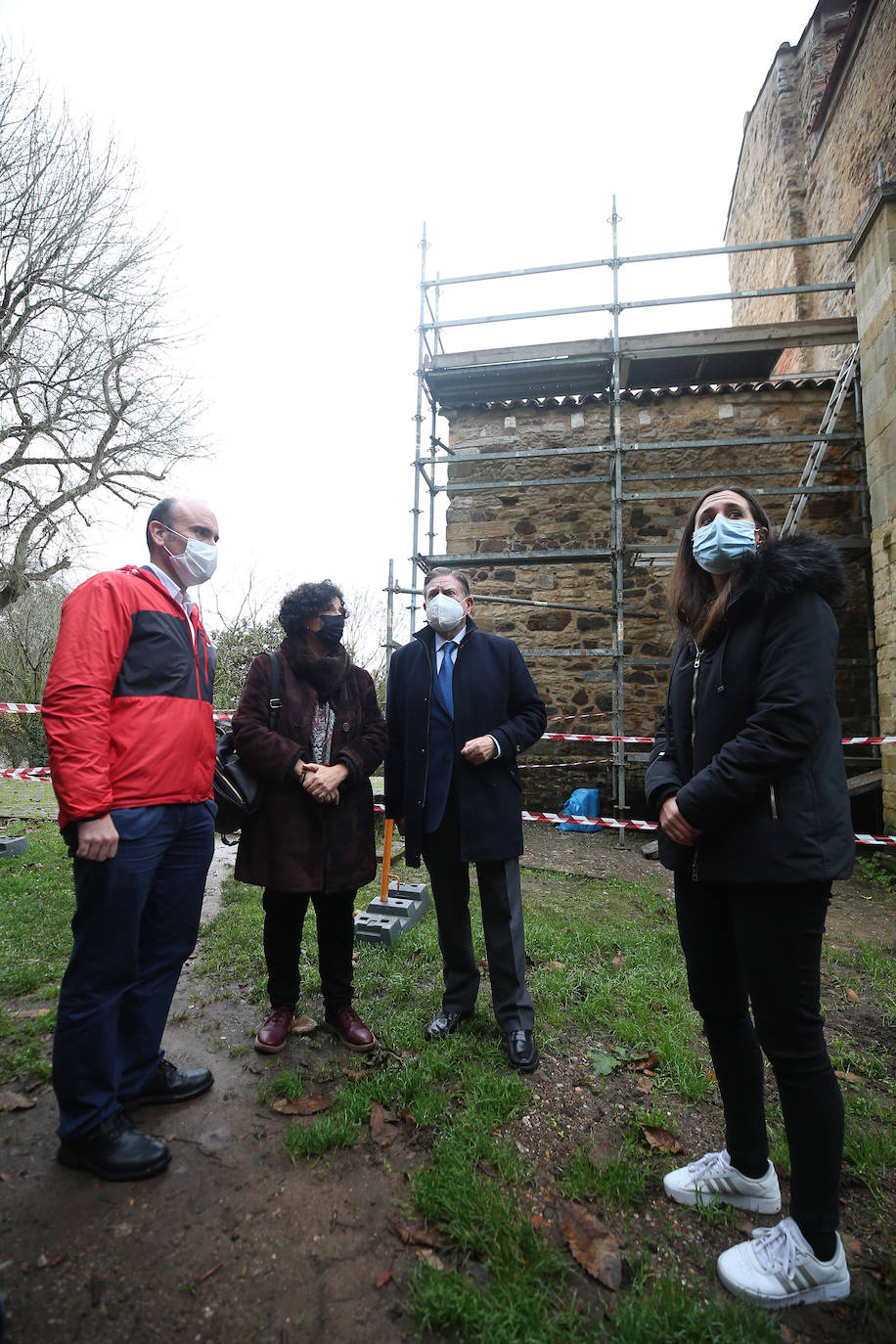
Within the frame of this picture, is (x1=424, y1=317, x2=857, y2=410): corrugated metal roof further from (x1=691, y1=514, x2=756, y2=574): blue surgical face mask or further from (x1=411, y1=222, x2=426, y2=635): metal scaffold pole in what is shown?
(x1=691, y1=514, x2=756, y2=574): blue surgical face mask

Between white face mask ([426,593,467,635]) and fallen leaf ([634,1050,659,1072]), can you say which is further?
white face mask ([426,593,467,635])

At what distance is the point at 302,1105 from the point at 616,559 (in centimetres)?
639

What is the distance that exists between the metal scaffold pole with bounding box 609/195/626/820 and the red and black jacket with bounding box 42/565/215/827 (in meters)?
5.55

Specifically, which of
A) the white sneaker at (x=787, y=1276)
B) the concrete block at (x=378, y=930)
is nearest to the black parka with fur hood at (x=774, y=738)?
the white sneaker at (x=787, y=1276)

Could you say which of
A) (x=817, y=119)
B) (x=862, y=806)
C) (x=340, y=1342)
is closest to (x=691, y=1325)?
(x=340, y=1342)

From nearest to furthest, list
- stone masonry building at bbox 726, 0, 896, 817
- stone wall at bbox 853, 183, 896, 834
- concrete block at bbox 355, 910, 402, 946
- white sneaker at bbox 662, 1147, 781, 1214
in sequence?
1. white sneaker at bbox 662, 1147, 781, 1214
2. concrete block at bbox 355, 910, 402, 946
3. stone wall at bbox 853, 183, 896, 834
4. stone masonry building at bbox 726, 0, 896, 817

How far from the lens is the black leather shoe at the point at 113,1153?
1.94 metres

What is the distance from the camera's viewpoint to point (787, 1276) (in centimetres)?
159

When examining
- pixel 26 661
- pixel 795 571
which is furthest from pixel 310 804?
pixel 26 661

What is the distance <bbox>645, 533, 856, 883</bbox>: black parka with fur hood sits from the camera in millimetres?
1639

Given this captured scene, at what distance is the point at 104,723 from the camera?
203cm

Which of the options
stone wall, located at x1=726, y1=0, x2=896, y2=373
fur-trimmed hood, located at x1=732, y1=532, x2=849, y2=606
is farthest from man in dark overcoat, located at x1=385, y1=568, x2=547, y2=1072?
stone wall, located at x1=726, y1=0, x2=896, y2=373

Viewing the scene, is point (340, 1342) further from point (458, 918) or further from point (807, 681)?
point (807, 681)

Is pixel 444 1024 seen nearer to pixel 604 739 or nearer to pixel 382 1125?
pixel 382 1125
